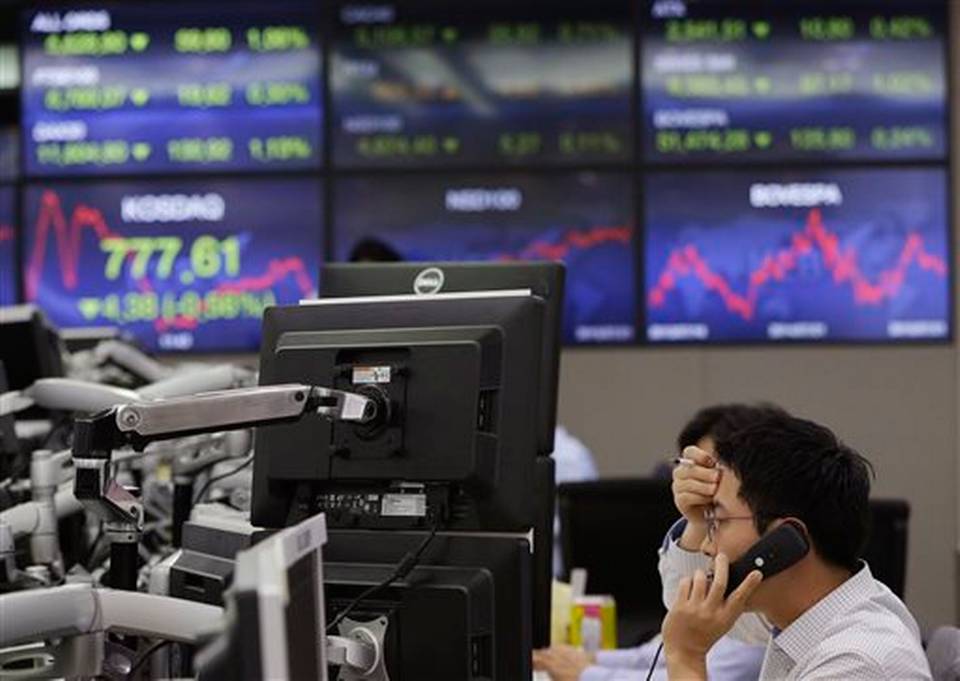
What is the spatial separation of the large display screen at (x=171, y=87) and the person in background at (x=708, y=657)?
8.57 feet

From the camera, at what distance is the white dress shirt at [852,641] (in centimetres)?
201

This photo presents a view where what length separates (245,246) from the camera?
18.9 feet

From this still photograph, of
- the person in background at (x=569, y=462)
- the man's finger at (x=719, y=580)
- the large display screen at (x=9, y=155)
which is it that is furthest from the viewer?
the large display screen at (x=9, y=155)

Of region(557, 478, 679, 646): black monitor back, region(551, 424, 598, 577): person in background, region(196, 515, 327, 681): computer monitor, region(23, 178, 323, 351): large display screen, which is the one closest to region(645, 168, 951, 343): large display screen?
region(551, 424, 598, 577): person in background

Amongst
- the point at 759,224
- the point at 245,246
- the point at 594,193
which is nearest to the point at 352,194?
the point at 245,246

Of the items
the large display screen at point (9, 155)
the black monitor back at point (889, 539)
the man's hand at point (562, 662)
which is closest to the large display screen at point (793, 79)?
the black monitor back at point (889, 539)

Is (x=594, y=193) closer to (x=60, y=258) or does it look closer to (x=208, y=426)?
(x=60, y=258)

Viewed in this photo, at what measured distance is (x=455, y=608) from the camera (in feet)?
6.41

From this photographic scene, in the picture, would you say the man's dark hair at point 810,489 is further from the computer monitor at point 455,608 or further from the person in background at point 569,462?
the person in background at point 569,462

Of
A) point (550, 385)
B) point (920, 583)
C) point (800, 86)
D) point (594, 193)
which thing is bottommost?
point (920, 583)

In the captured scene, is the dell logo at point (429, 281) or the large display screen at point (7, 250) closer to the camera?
the dell logo at point (429, 281)

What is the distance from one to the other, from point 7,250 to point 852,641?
14.3 ft

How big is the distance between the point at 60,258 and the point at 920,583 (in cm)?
316

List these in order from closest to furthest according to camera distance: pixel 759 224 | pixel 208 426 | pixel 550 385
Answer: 1. pixel 208 426
2. pixel 550 385
3. pixel 759 224
